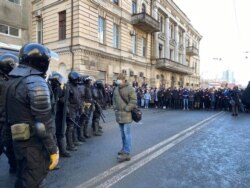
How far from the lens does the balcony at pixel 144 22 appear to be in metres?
32.8

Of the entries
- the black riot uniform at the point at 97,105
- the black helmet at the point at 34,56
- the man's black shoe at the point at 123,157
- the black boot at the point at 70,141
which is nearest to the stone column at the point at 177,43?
the black riot uniform at the point at 97,105

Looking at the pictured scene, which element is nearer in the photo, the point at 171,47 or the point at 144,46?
the point at 144,46

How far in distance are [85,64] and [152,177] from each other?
20675mm

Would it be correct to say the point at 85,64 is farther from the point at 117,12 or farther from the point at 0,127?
the point at 0,127

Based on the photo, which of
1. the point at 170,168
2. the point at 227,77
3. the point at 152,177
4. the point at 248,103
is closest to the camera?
the point at 248,103

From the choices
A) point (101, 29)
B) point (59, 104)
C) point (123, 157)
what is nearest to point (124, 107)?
point (123, 157)

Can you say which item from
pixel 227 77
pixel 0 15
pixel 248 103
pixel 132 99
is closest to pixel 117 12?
pixel 0 15

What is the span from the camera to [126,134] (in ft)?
21.8

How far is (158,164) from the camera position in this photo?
629cm

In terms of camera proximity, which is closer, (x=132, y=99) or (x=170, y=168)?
(x=170, y=168)

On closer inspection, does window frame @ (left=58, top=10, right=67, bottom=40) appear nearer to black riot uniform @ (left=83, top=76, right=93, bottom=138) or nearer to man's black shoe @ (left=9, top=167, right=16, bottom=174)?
black riot uniform @ (left=83, top=76, right=93, bottom=138)

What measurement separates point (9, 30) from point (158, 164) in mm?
23207

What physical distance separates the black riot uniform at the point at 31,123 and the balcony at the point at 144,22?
100 ft

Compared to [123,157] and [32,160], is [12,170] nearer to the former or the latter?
[123,157]
